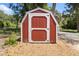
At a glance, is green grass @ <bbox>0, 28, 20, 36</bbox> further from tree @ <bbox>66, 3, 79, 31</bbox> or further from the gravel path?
tree @ <bbox>66, 3, 79, 31</bbox>

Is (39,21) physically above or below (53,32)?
above

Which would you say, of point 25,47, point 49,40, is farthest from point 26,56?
point 49,40

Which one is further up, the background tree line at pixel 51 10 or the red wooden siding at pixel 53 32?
the background tree line at pixel 51 10

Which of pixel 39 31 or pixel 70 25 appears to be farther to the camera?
pixel 39 31

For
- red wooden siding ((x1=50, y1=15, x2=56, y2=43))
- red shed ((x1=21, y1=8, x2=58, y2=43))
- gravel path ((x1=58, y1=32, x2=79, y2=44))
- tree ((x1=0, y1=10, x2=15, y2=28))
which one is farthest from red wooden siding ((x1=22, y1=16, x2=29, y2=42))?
gravel path ((x1=58, y1=32, x2=79, y2=44))

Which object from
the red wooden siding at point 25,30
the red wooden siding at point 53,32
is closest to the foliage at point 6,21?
the red wooden siding at point 25,30

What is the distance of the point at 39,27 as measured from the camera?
677 centimetres

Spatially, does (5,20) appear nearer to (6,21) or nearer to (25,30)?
(6,21)

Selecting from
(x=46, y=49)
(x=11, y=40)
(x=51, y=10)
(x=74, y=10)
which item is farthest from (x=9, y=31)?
(x=74, y=10)

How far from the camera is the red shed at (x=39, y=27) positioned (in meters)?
6.71

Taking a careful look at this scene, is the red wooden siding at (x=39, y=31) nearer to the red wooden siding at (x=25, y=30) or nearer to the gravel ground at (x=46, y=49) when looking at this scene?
the red wooden siding at (x=25, y=30)

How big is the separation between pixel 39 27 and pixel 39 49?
0.49m

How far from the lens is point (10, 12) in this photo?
6.79m

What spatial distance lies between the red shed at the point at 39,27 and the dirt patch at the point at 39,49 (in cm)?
11
